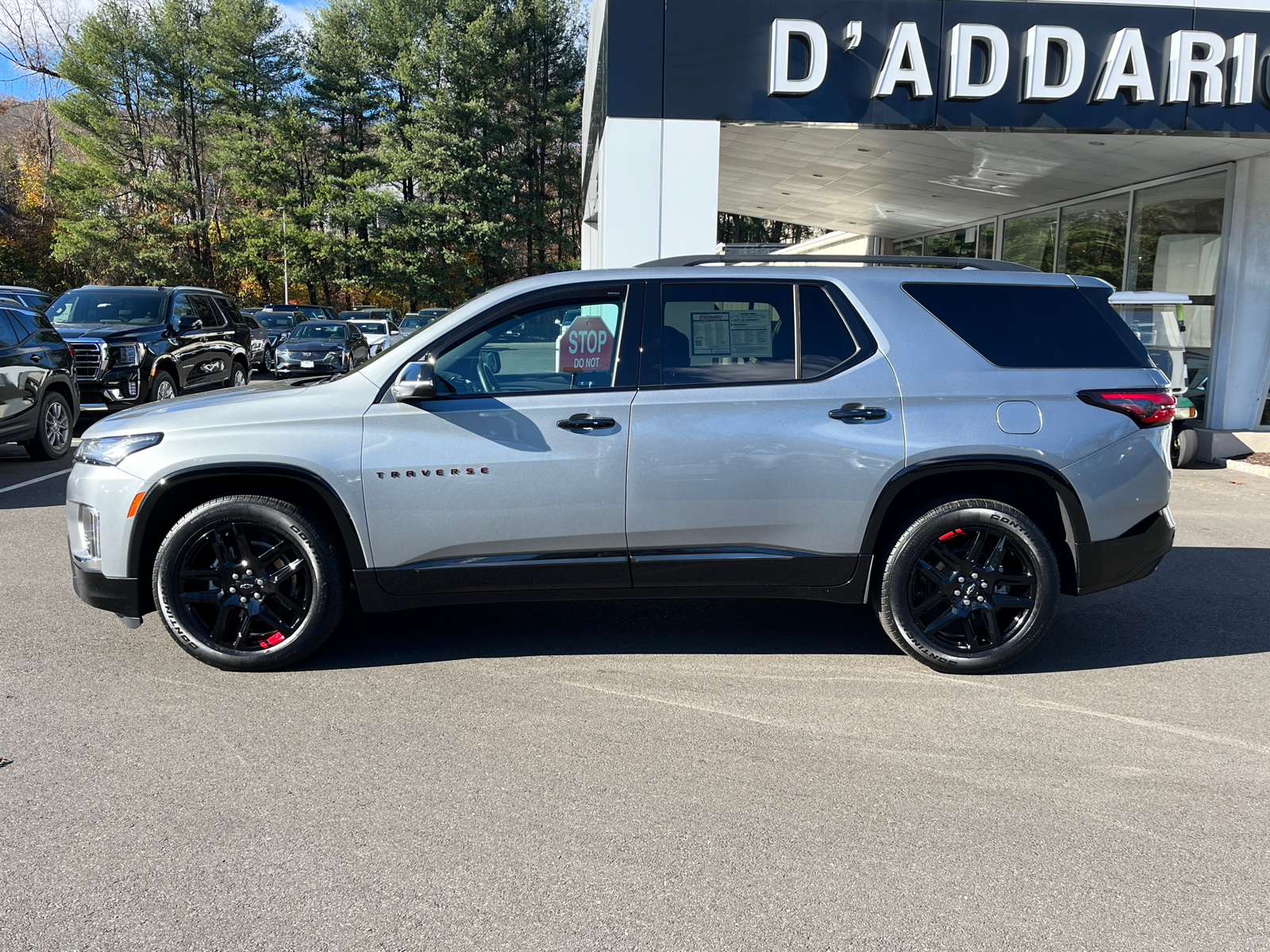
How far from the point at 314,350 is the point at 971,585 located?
839 inches

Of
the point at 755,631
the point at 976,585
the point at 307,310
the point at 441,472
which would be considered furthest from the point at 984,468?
the point at 307,310

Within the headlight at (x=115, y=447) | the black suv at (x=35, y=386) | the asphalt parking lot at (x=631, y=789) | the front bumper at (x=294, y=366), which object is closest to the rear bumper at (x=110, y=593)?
the asphalt parking lot at (x=631, y=789)

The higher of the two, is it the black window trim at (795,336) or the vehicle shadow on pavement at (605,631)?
the black window trim at (795,336)

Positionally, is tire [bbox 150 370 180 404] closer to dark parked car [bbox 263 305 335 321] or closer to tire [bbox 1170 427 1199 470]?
tire [bbox 1170 427 1199 470]

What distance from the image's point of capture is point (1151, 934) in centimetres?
272

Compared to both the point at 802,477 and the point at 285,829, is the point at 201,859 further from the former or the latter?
the point at 802,477

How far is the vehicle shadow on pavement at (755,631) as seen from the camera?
500 centimetres

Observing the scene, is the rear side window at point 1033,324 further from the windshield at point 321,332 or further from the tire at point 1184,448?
the windshield at point 321,332

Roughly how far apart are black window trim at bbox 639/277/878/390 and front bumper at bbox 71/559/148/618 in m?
2.47

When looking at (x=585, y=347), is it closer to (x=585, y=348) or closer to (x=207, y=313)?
(x=585, y=348)

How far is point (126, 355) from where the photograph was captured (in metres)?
13.7

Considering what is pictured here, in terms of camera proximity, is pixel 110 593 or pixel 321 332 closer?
pixel 110 593

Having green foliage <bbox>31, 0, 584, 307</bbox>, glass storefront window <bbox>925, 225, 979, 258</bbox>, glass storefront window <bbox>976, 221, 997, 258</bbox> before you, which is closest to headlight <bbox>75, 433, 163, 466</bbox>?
glass storefront window <bbox>925, 225, 979, 258</bbox>

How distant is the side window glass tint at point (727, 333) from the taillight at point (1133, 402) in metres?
1.42
